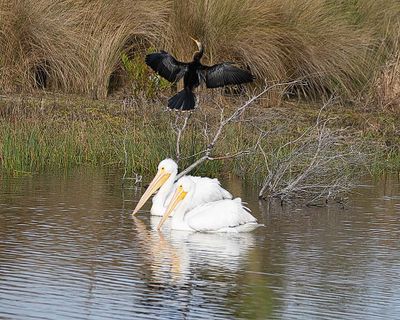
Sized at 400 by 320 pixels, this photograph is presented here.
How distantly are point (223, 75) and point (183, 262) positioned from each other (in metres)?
4.67

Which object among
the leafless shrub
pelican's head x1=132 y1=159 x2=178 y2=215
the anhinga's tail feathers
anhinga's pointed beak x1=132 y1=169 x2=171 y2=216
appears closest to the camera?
anhinga's pointed beak x1=132 y1=169 x2=171 y2=216

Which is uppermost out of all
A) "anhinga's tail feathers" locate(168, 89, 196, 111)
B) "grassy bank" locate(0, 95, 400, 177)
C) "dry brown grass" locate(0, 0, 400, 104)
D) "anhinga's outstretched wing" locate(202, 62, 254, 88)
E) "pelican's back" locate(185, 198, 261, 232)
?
"dry brown grass" locate(0, 0, 400, 104)

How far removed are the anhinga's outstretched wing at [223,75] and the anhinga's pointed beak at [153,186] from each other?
2.07m

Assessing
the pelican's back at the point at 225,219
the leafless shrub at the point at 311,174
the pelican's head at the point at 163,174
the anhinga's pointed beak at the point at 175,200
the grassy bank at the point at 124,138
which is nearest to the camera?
the pelican's back at the point at 225,219

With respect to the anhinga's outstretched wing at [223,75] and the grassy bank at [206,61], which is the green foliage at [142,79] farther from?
the anhinga's outstretched wing at [223,75]

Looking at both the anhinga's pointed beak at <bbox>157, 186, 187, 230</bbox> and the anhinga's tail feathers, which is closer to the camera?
the anhinga's pointed beak at <bbox>157, 186, 187, 230</bbox>

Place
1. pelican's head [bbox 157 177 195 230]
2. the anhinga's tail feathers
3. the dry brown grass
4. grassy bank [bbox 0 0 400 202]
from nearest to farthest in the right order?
1. pelican's head [bbox 157 177 195 230]
2. the anhinga's tail feathers
3. grassy bank [bbox 0 0 400 202]
4. the dry brown grass

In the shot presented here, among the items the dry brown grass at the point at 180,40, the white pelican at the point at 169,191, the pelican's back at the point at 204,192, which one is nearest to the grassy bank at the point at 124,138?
the dry brown grass at the point at 180,40

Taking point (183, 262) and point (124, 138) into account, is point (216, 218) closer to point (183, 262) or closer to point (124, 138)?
point (183, 262)

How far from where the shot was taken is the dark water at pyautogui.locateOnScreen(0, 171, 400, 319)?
6801mm

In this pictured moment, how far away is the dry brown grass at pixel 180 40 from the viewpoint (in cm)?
1645

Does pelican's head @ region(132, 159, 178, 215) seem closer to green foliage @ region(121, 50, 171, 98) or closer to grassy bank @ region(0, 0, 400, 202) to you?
grassy bank @ region(0, 0, 400, 202)

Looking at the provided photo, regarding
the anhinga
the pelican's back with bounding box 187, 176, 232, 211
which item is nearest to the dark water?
the pelican's back with bounding box 187, 176, 232, 211

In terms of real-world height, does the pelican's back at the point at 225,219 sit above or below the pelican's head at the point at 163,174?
below
